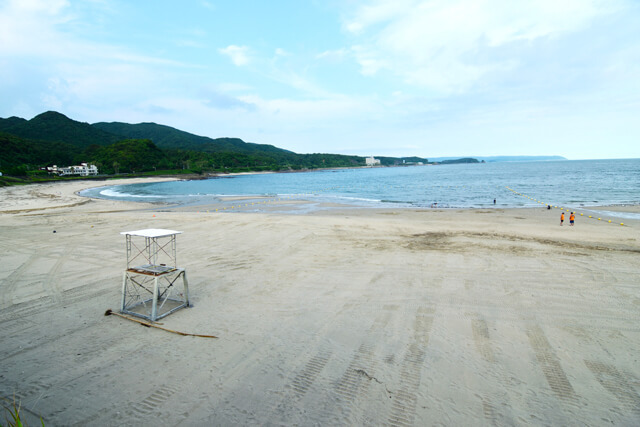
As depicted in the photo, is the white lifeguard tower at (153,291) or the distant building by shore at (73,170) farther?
the distant building by shore at (73,170)

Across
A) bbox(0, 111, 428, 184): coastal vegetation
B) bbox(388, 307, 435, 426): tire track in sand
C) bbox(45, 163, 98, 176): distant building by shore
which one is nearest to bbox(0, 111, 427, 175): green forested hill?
bbox(0, 111, 428, 184): coastal vegetation

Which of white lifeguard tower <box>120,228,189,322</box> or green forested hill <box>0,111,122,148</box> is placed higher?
green forested hill <box>0,111,122,148</box>

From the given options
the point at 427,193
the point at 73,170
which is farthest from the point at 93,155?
the point at 427,193

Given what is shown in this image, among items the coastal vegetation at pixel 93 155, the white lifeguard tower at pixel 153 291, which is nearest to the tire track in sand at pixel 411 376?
the white lifeguard tower at pixel 153 291

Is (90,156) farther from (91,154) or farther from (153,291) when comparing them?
(153,291)

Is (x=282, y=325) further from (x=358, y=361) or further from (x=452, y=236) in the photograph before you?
(x=452, y=236)

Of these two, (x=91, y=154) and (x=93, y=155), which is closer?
(x=93, y=155)

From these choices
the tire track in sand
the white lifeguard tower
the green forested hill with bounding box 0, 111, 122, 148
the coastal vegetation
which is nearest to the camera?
the tire track in sand

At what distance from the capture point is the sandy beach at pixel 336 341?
4.82 m

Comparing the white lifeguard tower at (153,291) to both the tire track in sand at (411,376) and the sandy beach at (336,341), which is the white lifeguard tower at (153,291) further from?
the tire track in sand at (411,376)

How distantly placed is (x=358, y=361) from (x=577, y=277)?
9038mm

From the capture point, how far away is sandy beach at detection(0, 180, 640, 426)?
15.8 ft

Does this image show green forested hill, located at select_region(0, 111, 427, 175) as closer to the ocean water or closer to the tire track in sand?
the ocean water

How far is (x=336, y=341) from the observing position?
664cm
